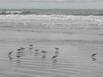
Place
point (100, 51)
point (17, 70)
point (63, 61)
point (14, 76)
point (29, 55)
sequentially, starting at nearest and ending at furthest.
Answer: point (14, 76) → point (17, 70) → point (63, 61) → point (29, 55) → point (100, 51)

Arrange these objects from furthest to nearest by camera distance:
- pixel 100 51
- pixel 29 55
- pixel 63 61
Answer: pixel 100 51 → pixel 29 55 → pixel 63 61

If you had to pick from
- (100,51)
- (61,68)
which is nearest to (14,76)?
(61,68)

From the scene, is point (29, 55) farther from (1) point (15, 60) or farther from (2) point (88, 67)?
(2) point (88, 67)

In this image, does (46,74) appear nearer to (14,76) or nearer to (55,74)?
(55,74)

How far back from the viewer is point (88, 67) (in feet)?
40.5

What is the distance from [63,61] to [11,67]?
2561 mm

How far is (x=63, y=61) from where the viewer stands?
44.7 ft

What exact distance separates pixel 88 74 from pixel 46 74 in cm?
151

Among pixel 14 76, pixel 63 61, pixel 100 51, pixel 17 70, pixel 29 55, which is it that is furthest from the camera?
pixel 100 51

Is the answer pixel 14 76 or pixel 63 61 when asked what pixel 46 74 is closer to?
pixel 14 76

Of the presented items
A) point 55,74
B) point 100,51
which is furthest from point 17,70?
point 100,51

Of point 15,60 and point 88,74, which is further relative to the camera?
point 15,60

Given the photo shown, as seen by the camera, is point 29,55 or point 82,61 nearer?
point 82,61

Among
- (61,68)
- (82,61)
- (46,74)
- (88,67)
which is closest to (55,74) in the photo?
(46,74)
